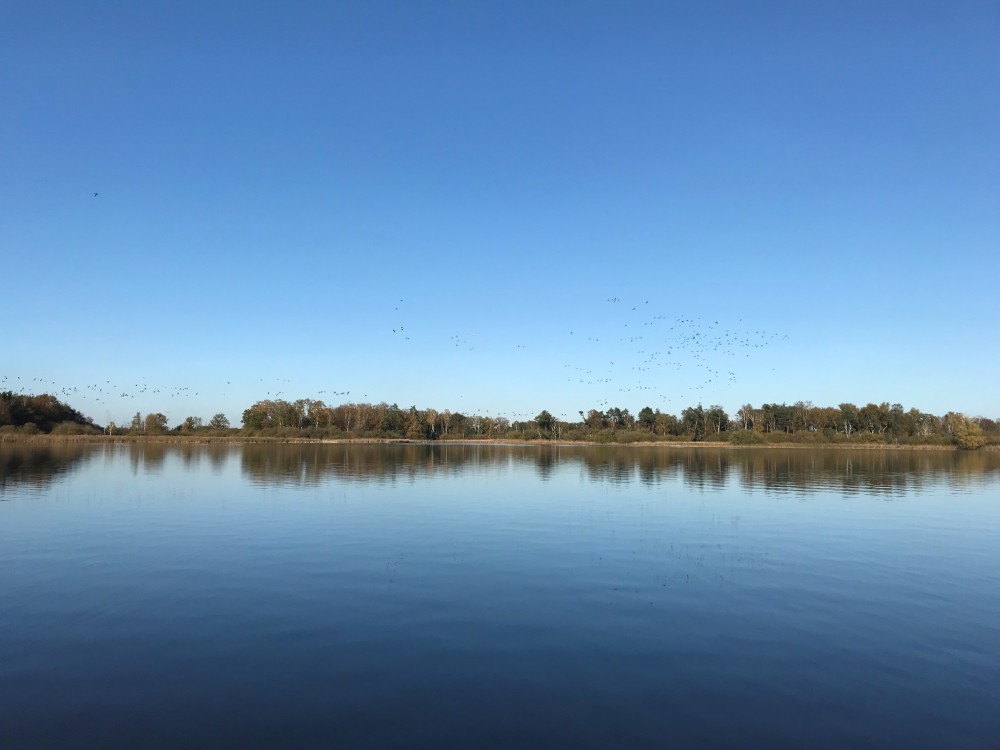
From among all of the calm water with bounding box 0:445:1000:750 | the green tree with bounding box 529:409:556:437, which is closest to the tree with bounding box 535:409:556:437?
the green tree with bounding box 529:409:556:437


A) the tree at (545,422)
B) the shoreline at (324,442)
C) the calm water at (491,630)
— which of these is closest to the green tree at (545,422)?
the tree at (545,422)

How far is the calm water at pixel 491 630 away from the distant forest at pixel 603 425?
142135 mm

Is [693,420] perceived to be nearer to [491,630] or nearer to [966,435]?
[966,435]

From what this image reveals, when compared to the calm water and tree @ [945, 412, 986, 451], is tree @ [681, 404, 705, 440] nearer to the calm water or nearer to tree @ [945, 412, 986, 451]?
tree @ [945, 412, 986, 451]

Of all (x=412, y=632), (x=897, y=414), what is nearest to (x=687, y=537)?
(x=412, y=632)

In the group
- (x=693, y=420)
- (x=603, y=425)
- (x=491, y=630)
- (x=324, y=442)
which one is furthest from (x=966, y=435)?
(x=491, y=630)

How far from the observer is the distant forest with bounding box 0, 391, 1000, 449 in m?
155

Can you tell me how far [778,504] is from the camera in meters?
36.3

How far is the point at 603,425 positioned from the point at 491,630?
188 meters

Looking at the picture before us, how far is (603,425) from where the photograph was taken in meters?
199

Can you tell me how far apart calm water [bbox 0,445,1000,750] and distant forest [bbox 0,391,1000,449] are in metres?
142

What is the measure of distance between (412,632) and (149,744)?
18.0ft

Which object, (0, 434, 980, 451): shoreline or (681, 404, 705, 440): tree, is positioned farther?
(681, 404, 705, 440): tree

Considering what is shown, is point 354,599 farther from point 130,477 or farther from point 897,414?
point 897,414
